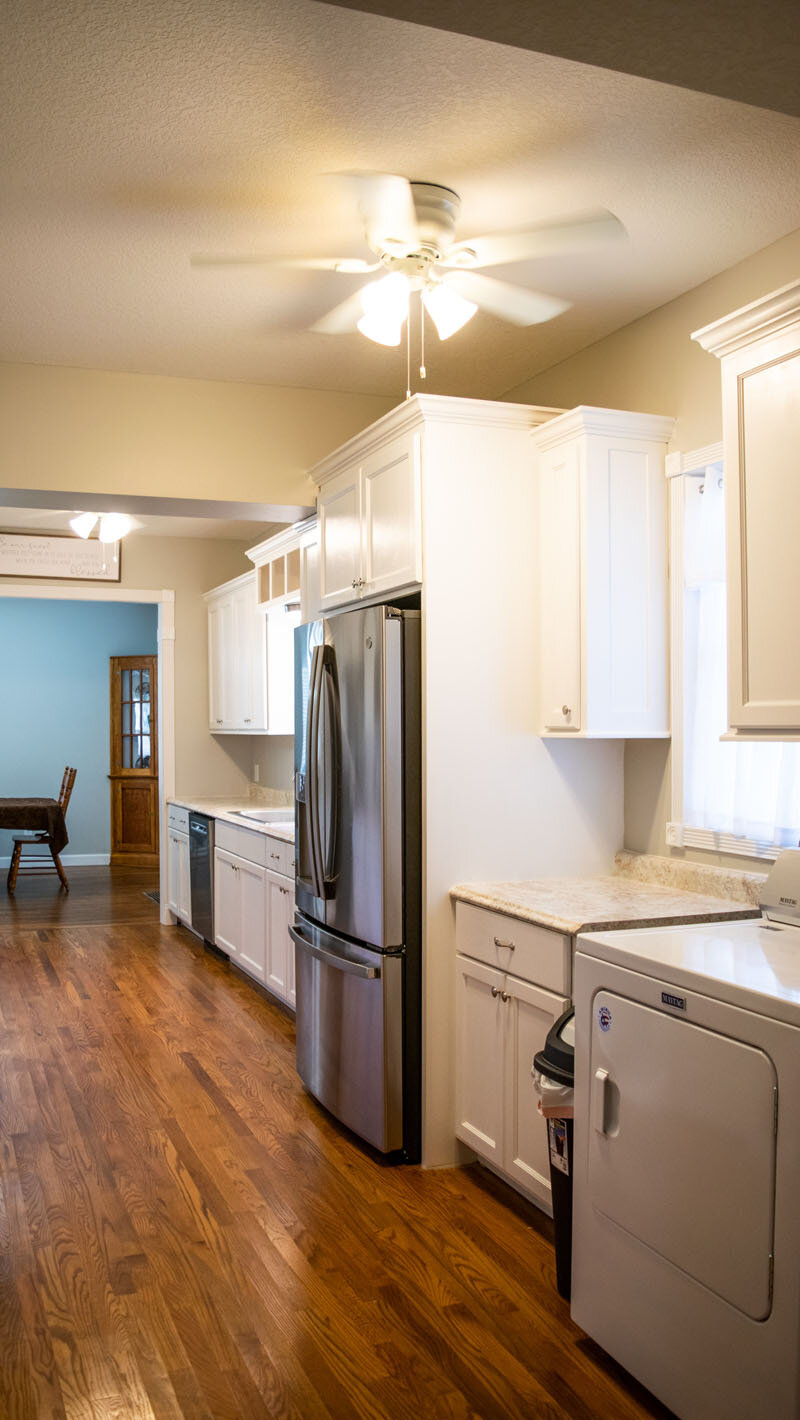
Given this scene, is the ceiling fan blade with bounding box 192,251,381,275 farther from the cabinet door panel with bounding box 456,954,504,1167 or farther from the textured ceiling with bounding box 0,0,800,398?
the cabinet door panel with bounding box 456,954,504,1167

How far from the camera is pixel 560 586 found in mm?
3391


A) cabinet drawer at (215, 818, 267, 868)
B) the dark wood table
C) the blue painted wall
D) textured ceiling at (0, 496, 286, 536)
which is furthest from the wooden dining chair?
cabinet drawer at (215, 818, 267, 868)

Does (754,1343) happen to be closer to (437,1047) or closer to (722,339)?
(437,1047)

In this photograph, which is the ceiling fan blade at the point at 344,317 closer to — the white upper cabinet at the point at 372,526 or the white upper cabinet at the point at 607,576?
the white upper cabinet at the point at 372,526

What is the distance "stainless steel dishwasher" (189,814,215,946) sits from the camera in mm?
6375

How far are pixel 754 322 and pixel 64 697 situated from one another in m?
8.96

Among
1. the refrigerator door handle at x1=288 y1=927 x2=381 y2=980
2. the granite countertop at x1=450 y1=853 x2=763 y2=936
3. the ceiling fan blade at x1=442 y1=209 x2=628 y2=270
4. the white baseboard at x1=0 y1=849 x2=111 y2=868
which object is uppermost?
the ceiling fan blade at x1=442 y1=209 x2=628 y2=270

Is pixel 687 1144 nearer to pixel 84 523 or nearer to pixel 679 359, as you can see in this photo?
pixel 679 359

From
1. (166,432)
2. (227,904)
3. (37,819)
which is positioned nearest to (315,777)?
(166,432)

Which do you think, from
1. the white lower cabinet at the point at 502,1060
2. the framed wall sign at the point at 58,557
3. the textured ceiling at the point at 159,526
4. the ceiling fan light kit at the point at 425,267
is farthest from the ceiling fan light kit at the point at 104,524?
the white lower cabinet at the point at 502,1060

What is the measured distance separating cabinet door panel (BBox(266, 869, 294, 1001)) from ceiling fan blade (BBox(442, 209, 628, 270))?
3017mm

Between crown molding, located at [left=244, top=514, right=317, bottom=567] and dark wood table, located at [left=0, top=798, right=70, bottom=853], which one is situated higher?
crown molding, located at [left=244, top=514, right=317, bottom=567]

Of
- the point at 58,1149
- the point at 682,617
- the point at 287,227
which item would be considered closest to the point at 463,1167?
the point at 58,1149

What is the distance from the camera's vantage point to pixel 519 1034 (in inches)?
119
